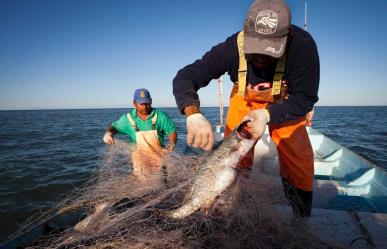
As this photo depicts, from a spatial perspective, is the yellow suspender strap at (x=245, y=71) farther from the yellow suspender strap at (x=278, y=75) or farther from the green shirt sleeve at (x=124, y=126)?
the green shirt sleeve at (x=124, y=126)

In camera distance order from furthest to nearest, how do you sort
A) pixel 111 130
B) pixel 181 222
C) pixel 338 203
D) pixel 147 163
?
pixel 111 130
pixel 338 203
pixel 147 163
pixel 181 222

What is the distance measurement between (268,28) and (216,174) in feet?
4.42

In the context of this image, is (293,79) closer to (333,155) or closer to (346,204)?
(346,204)

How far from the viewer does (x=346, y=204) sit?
4051 mm

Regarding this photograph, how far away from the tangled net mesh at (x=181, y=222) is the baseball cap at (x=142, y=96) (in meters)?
2.91

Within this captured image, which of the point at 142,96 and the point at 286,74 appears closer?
the point at 286,74

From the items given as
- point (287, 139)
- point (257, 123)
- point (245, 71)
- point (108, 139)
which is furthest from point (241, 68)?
point (108, 139)

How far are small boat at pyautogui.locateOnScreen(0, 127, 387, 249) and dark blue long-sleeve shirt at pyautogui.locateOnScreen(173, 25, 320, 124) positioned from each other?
2.90 ft

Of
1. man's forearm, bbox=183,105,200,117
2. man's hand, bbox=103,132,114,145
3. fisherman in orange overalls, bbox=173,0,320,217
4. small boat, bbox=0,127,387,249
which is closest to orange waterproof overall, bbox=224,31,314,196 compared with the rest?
fisherman in orange overalls, bbox=173,0,320,217

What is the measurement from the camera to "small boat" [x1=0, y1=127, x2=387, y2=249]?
2.49m

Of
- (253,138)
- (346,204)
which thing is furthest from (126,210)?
(346,204)

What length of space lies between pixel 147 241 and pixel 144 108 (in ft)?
13.6

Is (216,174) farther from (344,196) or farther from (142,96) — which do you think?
(142,96)

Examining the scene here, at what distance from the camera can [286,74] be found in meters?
2.83
